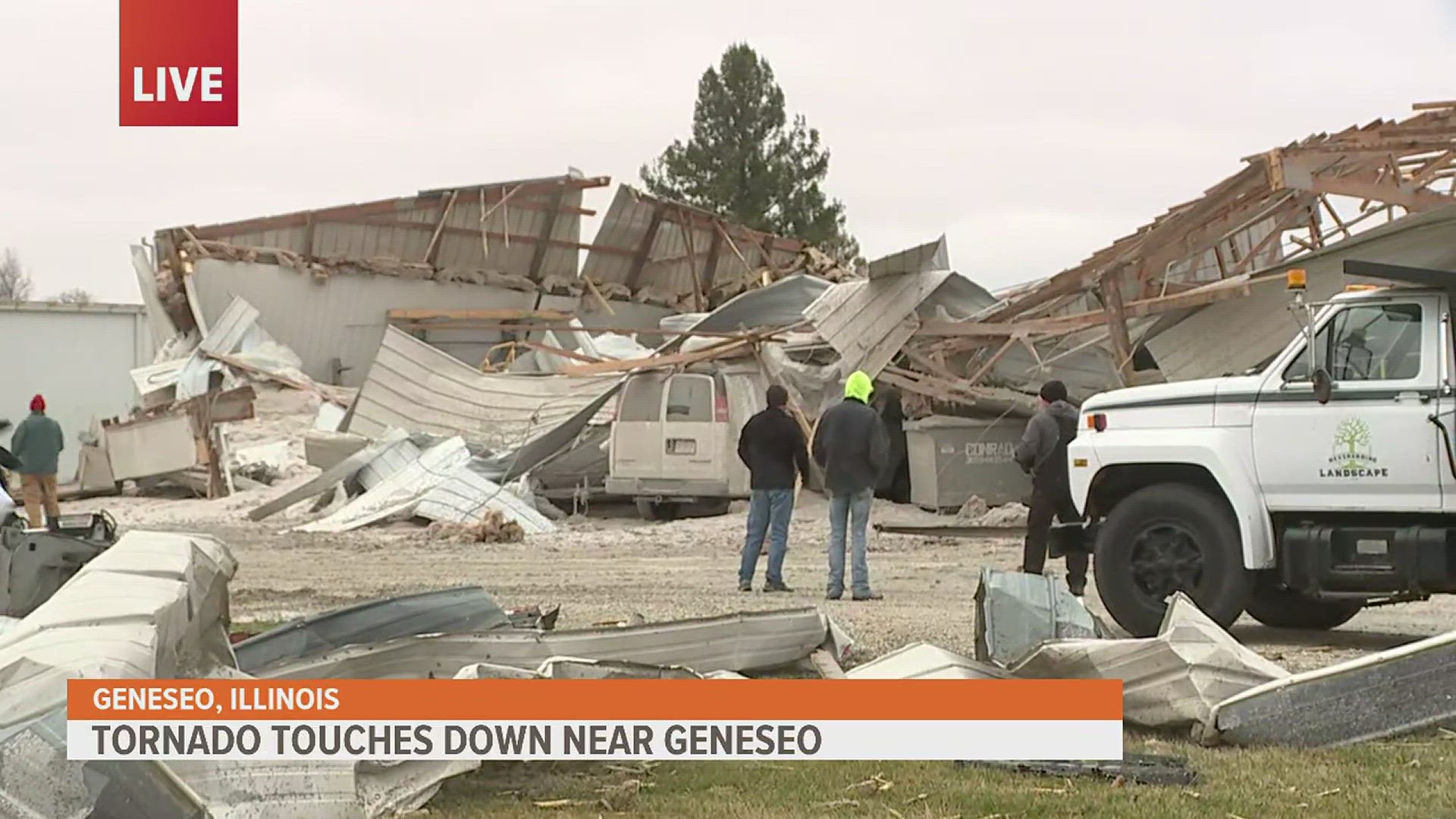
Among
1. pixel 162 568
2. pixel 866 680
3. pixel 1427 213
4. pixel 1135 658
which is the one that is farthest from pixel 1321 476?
A: pixel 162 568

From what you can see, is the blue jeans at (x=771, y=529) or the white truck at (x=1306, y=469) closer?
the white truck at (x=1306, y=469)

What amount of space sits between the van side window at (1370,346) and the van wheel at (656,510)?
12841 mm

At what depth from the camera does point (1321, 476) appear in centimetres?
1049

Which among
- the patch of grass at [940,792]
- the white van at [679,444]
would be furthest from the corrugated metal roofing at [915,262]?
the patch of grass at [940,792]

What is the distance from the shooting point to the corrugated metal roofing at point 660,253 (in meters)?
31.9

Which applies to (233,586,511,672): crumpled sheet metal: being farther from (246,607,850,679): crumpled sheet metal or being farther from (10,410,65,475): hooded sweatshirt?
(10,410,65,475): hooded sweatshirt

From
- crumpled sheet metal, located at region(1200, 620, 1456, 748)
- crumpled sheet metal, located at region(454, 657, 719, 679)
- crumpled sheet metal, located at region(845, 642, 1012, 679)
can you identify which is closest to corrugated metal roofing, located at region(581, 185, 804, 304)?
crumpled sheet metal, located at region(845, 642, 1012, 679)

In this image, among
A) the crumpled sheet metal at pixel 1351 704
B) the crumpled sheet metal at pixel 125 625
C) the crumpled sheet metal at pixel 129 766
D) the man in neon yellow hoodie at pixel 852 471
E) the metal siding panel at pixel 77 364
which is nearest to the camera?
the crumpled sheet metal at pixel 129 766

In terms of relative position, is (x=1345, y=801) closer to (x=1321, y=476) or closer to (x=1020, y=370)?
(x=1321, y=476)

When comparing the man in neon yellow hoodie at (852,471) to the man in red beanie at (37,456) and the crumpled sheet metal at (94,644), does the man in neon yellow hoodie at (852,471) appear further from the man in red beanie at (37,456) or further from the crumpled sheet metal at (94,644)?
the man in red beanie at (37,456)

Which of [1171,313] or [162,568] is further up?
[1171,313]

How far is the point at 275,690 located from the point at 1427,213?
29.6ft

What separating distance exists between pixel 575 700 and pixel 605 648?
2.20 m

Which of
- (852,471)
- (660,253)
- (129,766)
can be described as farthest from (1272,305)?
(660,253)
